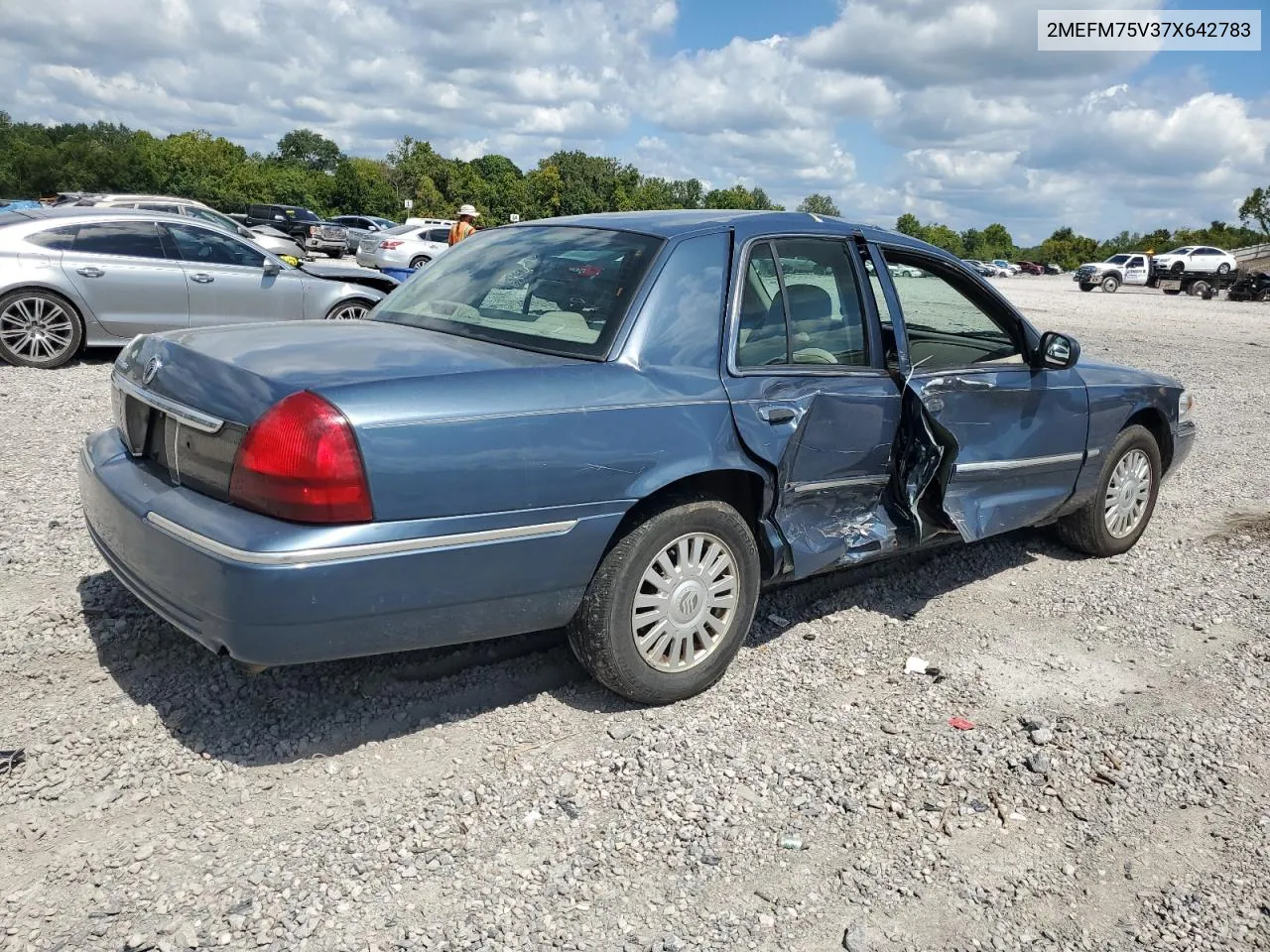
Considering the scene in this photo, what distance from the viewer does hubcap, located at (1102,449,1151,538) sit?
5.74 m

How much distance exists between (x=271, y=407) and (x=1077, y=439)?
13.1 feet

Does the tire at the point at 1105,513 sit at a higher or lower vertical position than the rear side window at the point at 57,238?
lower

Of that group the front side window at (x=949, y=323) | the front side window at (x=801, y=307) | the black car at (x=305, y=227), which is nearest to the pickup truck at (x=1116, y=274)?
the black car at (x=305, y=227)

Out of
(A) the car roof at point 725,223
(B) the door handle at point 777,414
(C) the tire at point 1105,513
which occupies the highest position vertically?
(A) the car roof at point 725,223

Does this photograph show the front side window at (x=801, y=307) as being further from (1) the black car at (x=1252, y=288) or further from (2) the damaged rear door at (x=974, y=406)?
(1) the black car at (x=1252, y=288)

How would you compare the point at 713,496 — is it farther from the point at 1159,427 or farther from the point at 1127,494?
the point at 1159,427

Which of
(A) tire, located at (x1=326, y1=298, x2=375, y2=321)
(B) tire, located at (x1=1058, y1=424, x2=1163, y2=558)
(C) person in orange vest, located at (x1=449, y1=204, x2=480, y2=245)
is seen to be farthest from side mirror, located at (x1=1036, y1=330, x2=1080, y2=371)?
(C) person in orange vest, located at (x1=449, y1=204, x2=480, y2=245)

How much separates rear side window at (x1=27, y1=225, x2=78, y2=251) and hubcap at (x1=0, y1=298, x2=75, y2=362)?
49 centimetres

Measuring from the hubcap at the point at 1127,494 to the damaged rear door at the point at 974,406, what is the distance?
1.72 ft

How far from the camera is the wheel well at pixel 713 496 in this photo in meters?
3.51

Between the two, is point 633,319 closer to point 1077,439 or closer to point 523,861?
point 523,861

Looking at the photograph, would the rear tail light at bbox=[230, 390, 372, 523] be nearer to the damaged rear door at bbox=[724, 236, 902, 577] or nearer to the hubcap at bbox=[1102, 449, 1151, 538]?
the damaged rear door at bbox=[724, 236, 902, 577]

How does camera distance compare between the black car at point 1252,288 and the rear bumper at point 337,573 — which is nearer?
the rear bumper at point 337,573

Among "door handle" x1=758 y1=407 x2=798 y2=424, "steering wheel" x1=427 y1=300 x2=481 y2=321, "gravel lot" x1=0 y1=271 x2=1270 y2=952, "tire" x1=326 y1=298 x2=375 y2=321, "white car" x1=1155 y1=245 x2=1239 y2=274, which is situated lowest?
"gravel lot" x1=0 y1=271 x2=1270 y2=952
